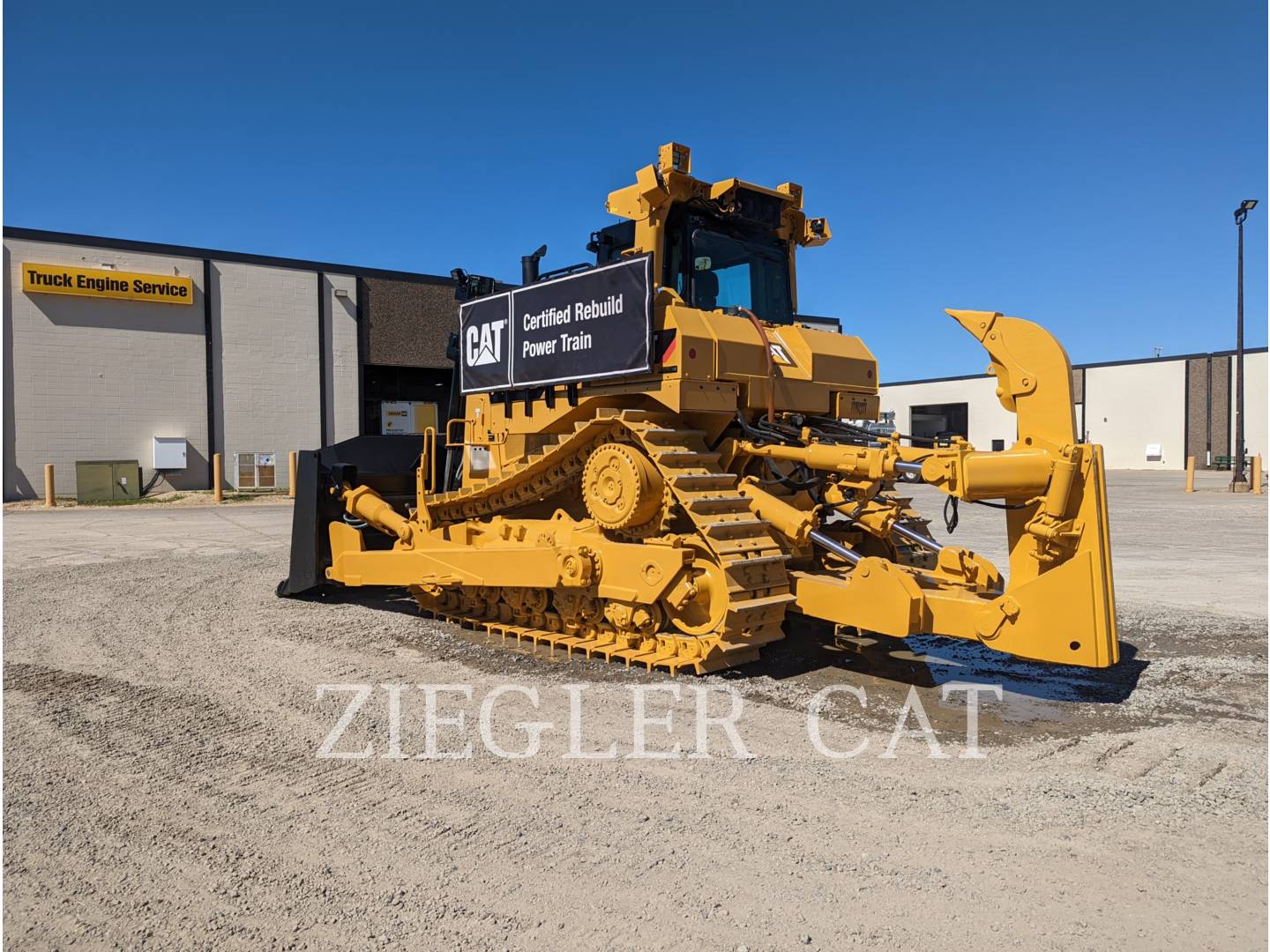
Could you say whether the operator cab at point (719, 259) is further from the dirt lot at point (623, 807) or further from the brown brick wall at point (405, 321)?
the brown brick wall at point (405, 321)

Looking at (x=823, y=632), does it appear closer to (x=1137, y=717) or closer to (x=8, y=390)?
(x=1137, y=717)

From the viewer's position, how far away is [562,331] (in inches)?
266

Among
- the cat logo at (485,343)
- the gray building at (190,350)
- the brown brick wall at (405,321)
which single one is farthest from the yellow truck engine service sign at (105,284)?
the cat logo at (485,343)

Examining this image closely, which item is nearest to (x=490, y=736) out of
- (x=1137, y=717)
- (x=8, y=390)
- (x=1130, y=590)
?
(x=1137, y=717)

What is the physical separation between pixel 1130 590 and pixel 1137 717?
4.62 meters

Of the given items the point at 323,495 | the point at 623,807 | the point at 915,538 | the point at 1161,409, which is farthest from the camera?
the point at 1161,409

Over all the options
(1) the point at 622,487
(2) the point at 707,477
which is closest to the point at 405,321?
(1) the point at 622,487

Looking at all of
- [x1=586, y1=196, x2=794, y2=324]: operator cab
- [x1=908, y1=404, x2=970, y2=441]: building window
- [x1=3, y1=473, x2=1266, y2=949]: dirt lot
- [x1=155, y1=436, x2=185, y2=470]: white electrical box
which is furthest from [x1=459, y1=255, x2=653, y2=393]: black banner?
[x1=908, y1=404, x2=970, y2=441]: building window

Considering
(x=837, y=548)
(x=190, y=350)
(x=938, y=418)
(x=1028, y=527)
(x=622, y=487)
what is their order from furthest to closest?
(x=938, y=418) < (x=190, y=350) < (x=622, y=487) < (x=837, y=548) < (x=1028, y=527)

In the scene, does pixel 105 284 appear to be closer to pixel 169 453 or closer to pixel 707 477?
pixel 169 453

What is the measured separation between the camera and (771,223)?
7176mm

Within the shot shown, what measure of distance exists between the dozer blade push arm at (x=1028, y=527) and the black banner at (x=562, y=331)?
1841mm

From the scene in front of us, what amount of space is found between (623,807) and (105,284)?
2542 cm

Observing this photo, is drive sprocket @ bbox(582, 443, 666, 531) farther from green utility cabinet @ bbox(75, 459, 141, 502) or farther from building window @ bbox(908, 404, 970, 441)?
building window @ bbox(908, 404, 970, 441)
